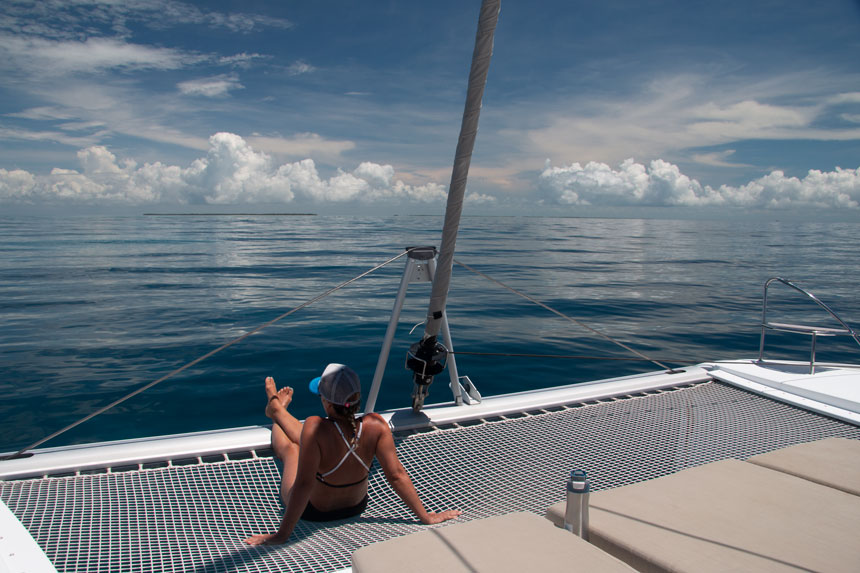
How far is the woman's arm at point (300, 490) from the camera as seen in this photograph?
10.1 feet

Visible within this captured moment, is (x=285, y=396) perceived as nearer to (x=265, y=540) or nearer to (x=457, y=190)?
(x=265, y=540)

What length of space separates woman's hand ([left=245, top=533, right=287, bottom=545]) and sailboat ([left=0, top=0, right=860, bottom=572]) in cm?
5

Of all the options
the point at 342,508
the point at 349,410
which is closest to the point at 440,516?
the point at 342,508

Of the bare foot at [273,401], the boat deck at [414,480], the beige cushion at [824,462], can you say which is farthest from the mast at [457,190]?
the beige cushion at [824,462]

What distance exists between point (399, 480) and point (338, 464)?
15.3 inches

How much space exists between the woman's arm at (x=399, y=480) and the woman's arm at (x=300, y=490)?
1.33ft

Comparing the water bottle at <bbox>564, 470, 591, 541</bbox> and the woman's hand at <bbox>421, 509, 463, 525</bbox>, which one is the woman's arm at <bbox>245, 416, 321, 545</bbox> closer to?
the woman's hand at <bbox>421, 509, 463, 525</bbox>

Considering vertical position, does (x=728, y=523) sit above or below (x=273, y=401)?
above

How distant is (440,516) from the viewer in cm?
339

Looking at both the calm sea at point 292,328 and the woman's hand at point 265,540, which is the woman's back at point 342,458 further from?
the calm sea at point 292,328

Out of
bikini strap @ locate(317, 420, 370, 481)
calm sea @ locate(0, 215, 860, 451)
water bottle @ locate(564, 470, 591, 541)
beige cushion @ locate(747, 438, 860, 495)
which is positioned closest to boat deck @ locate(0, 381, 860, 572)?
bikini strap @ locate(317, 420, 370, 481)

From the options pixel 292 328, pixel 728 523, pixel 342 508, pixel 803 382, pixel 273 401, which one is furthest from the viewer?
pixel 292 328

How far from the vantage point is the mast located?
3.00 metres

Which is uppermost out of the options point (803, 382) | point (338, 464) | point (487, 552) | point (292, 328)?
point (803, 382)
